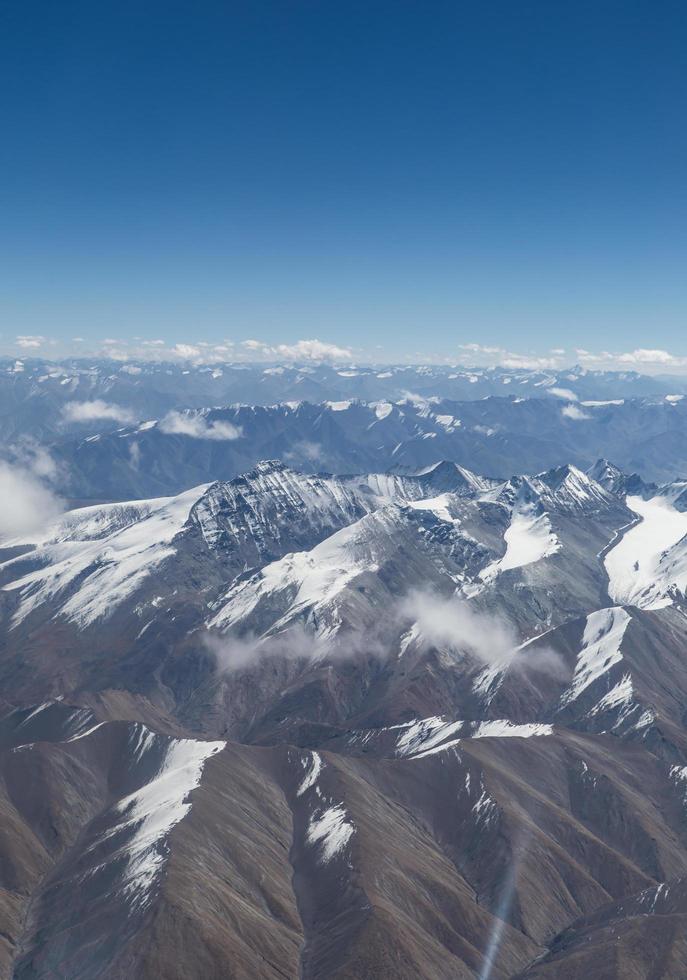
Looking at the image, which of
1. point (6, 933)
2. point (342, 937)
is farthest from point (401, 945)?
point (6, 933)

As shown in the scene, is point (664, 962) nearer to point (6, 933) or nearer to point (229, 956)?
point (229, 956)

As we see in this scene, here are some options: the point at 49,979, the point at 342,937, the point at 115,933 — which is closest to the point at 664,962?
the point at 342,937

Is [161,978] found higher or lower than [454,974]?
higher

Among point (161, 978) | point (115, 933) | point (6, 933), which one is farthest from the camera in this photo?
point (6, 933)

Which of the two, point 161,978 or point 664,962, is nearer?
point 161,978

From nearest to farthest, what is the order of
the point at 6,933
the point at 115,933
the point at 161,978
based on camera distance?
1. the point at 161,978
2. the point at 115,933
3. the point at 6,933

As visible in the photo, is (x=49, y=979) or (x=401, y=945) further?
(x=401, y=945)

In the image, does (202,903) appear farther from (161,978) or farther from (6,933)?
(6,933)

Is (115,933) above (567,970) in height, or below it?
above

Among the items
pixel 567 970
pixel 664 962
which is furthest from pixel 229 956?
pixel 664 962
